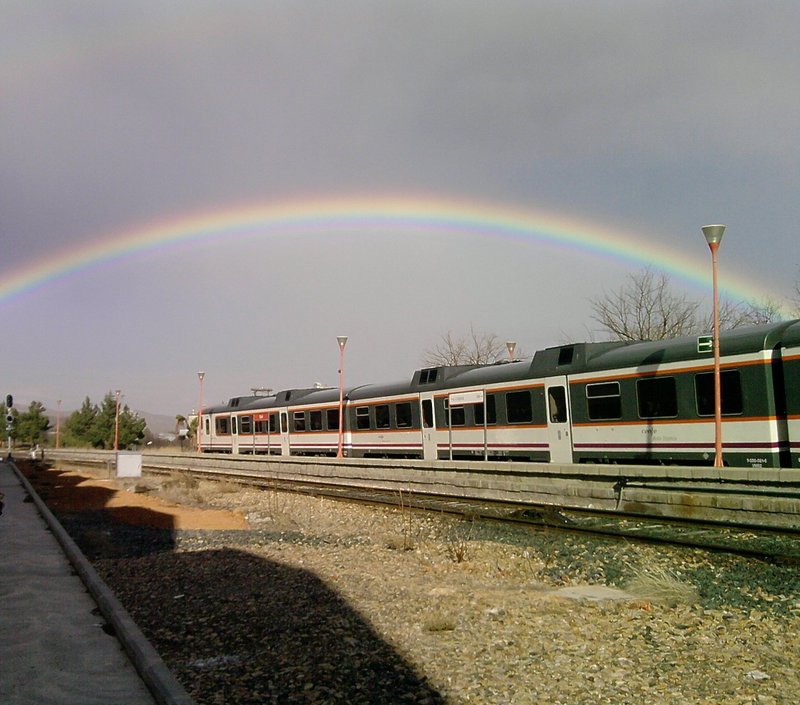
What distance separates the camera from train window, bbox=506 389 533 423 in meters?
22.3

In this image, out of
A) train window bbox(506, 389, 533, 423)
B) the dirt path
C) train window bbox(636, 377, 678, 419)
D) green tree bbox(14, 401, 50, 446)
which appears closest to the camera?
the dirt path

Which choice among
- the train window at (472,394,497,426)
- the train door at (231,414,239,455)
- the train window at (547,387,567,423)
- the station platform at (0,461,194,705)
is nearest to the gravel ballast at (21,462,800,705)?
the station platform at (0,461,194,705)

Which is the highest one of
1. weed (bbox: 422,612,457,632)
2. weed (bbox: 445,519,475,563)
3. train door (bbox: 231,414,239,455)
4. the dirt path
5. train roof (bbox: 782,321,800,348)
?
train roof (bbox: 782,321,800,348)

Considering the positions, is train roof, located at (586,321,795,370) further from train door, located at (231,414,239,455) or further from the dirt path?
train door, located at (231,414,239,455)

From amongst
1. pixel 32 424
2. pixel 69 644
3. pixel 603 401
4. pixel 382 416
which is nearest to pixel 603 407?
pixel 603 401

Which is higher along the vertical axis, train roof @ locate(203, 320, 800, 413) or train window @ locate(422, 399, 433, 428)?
train roof @ locate(203, 320, 800, 413)

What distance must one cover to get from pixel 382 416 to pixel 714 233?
51.5ft

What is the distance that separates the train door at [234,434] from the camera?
4450 centimetres

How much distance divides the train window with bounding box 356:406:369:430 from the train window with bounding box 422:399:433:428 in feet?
13.8

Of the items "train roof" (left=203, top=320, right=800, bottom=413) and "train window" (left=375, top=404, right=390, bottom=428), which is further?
"train window" (left=375, top=404, right=390, bottom=428)

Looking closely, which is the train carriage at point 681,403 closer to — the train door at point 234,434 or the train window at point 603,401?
the train window at point 603,401

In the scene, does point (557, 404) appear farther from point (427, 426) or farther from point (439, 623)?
point (439, 623)

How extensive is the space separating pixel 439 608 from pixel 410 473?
15.3 m

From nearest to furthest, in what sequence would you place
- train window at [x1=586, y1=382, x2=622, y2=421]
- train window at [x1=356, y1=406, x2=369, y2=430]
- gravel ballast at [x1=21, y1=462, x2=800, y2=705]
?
gravel ballast at [x1=21, y1=462, x2=800, y2=705]
train window at [x1=586, y1=382, x2=622, y2=421]
train window at [x1=356, y1=406, x2=369, y2=430]
